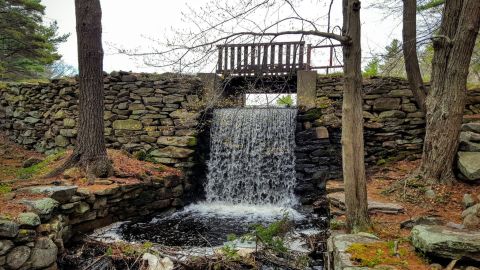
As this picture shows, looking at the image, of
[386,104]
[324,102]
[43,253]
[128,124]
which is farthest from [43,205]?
[386,104]

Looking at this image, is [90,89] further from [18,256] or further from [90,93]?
[18,256]

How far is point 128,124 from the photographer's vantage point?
8109 mm

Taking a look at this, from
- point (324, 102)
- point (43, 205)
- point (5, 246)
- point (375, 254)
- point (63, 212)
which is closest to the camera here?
point (375, 254)

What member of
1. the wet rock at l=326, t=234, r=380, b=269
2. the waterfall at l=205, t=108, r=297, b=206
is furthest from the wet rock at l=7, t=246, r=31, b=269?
the waterfall at l=205, t=108, r=297, b=206

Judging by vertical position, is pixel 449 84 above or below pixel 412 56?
below

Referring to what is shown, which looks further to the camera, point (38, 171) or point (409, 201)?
point (38, 171)

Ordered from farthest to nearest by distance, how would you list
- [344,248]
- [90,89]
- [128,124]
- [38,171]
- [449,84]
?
[128,124] → [38,171] → [90,89] → [449,84] → [344,248]

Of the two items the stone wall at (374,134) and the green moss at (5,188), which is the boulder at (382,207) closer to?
the stone wall at (374,134)

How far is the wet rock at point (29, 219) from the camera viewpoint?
12.1ft

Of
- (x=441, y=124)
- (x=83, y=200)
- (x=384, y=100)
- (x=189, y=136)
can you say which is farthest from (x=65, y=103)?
(x=441, y=124)

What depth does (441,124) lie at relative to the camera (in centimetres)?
538

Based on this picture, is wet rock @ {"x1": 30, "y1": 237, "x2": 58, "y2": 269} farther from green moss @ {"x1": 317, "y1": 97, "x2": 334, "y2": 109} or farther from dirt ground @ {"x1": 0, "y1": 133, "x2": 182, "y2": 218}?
green moss @ {"x1": 317, "y1": 97, "x2": 334, "y2": 109}

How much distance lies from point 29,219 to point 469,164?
603 cm

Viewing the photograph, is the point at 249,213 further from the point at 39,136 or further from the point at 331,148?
the point at 39,136
